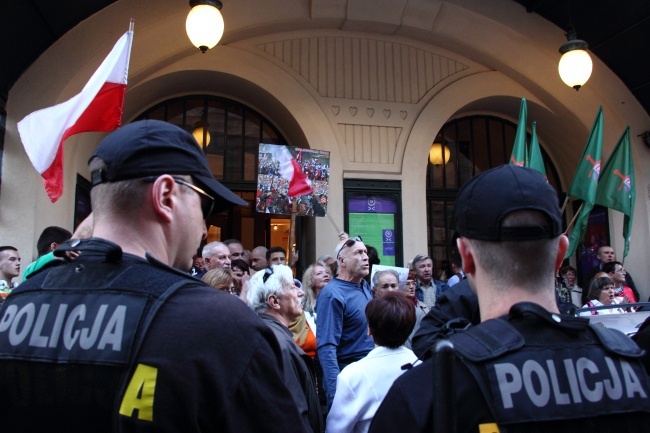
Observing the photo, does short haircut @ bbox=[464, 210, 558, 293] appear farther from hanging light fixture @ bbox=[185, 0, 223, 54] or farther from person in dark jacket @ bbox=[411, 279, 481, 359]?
hanging light fixture @ bbox=[185, 0, 223, 54]

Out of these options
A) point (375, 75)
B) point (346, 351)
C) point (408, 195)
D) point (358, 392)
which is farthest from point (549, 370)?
point (375, 75)

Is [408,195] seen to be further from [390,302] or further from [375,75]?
[390,302]

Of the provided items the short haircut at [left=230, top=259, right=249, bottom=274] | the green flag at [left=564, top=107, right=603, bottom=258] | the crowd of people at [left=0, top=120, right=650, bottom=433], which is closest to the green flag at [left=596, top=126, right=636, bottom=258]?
the green flag at [left=564, top=107, right=603, bottom=258]

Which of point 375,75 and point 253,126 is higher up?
point 375,75

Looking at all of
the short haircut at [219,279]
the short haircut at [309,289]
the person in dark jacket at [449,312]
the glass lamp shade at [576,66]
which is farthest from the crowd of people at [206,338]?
the glass lamp shade at [576,66]

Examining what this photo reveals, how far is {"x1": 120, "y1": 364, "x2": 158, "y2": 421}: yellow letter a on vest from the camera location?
1.14 metres

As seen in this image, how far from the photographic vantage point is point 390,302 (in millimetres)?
3102

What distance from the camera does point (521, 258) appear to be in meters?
1.45

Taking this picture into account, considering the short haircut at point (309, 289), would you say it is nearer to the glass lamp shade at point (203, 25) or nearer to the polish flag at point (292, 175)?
the polish flag at point (292, 175)

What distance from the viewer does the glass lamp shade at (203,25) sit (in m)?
6.32

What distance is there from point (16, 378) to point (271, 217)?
8144 mm

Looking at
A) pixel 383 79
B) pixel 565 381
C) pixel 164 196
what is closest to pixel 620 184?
pixel 383 79

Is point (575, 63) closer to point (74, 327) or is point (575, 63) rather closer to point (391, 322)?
point (391, 322)

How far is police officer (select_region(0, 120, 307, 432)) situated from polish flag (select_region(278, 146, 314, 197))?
5739 mm
